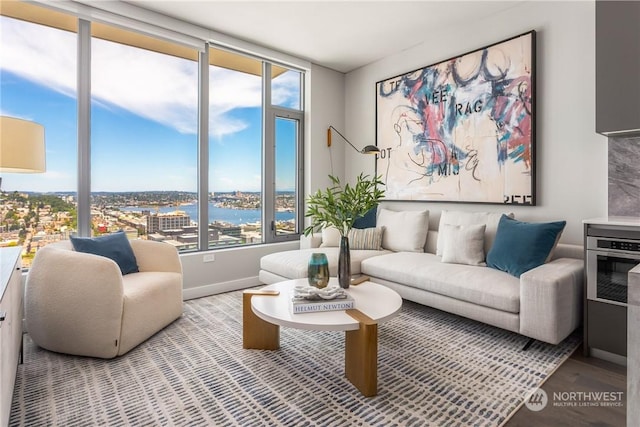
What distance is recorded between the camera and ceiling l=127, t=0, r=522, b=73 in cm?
312

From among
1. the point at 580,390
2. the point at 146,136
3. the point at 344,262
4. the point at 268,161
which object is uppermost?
the point at 146,136

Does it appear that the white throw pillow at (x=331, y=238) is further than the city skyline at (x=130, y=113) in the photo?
Yes

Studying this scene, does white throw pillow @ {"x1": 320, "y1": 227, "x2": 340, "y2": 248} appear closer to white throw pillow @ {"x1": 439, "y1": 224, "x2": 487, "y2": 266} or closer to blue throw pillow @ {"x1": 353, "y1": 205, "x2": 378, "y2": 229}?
blue throw pillow @ {"x1": 353, "y1": 205, "x2": 378, "y2": 229}

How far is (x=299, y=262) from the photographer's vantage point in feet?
10.6

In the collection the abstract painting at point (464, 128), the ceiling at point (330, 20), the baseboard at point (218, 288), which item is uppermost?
the ceiling at point (330, 20)

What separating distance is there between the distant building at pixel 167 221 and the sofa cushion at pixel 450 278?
1971 millimetres

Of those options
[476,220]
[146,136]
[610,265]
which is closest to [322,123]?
[146,136]

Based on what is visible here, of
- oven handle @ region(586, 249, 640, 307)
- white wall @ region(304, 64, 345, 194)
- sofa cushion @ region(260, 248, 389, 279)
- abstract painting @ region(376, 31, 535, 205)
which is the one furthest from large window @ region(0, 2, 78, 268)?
oven handle @ region(586, 249, 640, 307)

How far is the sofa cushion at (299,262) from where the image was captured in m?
3.15

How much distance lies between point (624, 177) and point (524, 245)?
2.94 feet

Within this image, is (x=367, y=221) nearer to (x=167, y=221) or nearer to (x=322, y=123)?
(x=322, y=123)

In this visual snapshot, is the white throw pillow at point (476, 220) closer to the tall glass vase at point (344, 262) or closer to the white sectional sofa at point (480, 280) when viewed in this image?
the white sectional sofa at point (480, 280)

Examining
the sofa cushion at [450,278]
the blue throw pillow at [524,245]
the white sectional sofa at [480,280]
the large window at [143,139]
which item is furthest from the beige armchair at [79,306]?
the blue throw pillow at [524,245]

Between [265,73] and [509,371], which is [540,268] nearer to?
[509,371]
